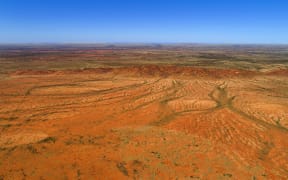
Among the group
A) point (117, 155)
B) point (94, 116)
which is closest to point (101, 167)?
point (117, 155)

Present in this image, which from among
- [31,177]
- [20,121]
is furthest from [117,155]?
[20,121]

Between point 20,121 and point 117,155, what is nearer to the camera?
point 117,155

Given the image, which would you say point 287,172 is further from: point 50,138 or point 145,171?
point 50,138

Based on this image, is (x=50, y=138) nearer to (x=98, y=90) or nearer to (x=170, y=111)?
(x=170, y=111)

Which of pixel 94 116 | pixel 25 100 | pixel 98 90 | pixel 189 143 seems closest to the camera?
pixel 189 143

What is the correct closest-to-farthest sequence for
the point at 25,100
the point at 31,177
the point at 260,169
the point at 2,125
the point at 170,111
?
the point at 31,177
the point at 260,169
the point at 2,125
the point at 170,111
the point at 25,100

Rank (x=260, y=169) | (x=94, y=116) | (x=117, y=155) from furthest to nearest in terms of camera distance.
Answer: (x=94, y=116) → (x=117, y=155) → (x=260, y=169)
